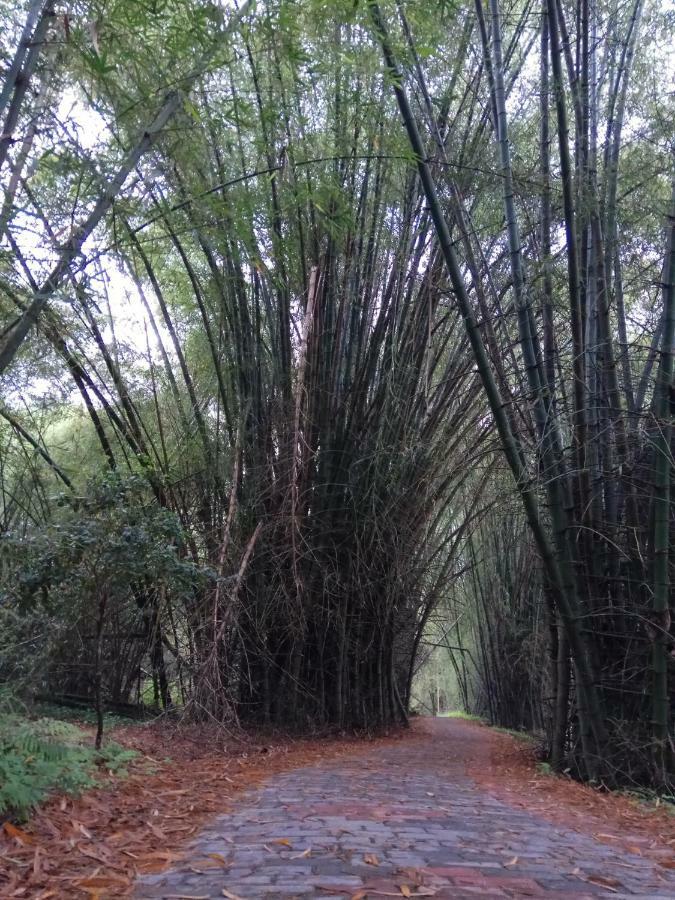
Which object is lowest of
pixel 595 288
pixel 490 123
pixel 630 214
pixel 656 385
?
pixel 656 385

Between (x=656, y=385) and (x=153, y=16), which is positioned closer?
(x=153, y=16)

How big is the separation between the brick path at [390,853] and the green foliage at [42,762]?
62 centimetres

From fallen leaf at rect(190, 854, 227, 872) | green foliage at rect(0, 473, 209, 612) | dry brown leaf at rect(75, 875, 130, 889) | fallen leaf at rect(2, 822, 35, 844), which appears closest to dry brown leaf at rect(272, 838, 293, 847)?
fallen leaf at rect(190, 854, 227, 872)

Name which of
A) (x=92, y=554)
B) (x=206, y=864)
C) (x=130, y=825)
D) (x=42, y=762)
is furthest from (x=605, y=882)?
(x=92, y=554)

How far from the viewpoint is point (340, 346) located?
589 cm

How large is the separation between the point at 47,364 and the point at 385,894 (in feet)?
16.7

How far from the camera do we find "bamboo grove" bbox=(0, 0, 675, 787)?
371 centimetres

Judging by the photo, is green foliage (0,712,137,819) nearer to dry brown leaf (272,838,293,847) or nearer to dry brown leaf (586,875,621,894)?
dry brown leaf (272,838,293,847)

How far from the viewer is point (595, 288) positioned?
455cm

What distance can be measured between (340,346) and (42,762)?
380 cm

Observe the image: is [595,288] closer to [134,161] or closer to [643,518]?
[643,518]

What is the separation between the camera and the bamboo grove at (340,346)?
3711 mm

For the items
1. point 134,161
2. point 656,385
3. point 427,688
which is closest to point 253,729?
point 656,385

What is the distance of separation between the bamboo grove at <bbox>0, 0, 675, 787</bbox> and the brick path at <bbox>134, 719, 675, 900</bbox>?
1396mm
